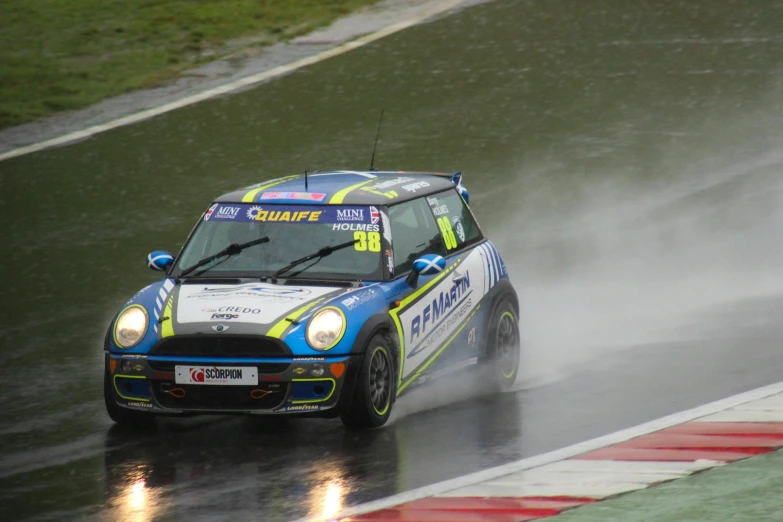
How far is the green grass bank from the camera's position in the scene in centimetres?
2116

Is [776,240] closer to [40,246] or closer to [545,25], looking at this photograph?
[40,246]

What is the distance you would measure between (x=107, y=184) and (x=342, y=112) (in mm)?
3854

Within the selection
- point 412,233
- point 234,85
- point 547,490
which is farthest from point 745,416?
point 234,85

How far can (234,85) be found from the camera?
69.4ft

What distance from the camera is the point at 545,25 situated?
77.1 ft

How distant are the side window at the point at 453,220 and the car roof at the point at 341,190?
0.09m

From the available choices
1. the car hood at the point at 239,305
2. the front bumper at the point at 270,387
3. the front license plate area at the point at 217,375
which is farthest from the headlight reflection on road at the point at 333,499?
the car hood at the point at 239,305

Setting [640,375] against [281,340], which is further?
[640,375]

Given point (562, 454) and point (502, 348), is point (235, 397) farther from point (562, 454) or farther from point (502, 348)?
point (502, 348)

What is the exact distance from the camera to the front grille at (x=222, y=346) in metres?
8.26

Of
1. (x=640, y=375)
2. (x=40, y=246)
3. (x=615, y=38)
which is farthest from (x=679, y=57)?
(x=640, y=375)

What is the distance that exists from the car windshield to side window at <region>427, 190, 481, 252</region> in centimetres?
80

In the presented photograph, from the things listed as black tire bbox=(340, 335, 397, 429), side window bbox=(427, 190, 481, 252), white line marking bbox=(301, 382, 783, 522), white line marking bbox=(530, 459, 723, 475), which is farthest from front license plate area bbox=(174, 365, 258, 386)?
side window bbox=(427, 190, 481, 252)

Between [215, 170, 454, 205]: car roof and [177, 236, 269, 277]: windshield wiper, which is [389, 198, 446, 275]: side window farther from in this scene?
[177, 236, 269, 277]: windshield wiper
